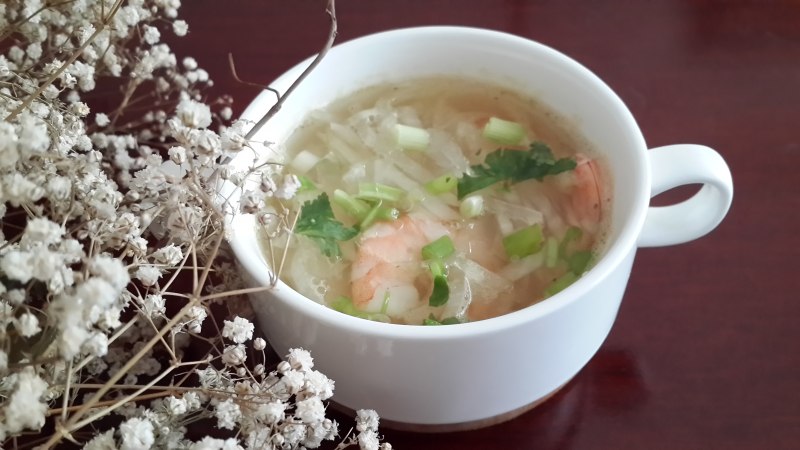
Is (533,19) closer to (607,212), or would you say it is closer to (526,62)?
(526,62)

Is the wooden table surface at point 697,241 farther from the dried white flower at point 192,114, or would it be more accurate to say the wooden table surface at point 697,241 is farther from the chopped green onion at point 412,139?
the dried white flower at point 192,114

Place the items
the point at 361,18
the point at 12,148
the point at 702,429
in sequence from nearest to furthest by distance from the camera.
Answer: the point at 12,148, the point at 702,429, the point at 361,18

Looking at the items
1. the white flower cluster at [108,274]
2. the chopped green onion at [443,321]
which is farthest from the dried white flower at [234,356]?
the chopped green onion at [443,321]

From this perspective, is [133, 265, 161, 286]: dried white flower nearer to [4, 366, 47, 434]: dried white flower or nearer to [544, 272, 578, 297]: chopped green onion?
[4, 366, 47, 434]: dried white flower

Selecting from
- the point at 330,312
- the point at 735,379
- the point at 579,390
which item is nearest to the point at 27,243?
the point at 330,312

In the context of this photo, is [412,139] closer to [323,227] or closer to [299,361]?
[323,227]
